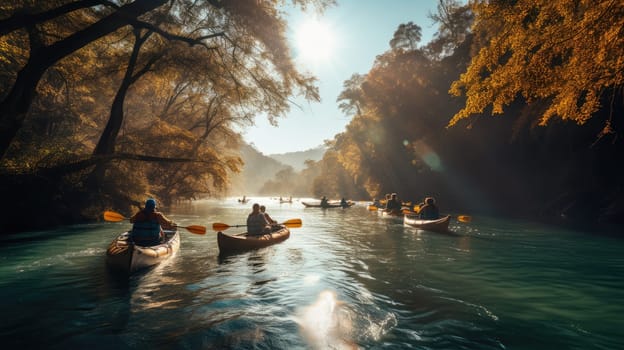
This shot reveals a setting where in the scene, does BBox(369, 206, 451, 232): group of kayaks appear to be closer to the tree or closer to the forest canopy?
the tree

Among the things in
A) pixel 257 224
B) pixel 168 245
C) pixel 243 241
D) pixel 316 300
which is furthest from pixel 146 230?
pixel 316 300

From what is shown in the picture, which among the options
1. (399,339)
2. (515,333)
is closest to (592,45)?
(515,333)

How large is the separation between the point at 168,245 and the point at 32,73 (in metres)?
10.0

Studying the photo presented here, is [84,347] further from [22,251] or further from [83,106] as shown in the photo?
[83,106]

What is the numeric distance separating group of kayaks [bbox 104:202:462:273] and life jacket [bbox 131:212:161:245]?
301mm

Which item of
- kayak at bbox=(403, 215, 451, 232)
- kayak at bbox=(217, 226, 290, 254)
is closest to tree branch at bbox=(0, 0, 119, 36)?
kayak at bbox=(217, 226, 290, 254)

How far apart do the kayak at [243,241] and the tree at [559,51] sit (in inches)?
337

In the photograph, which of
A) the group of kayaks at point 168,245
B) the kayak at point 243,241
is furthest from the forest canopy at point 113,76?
the kayak at point 243,241

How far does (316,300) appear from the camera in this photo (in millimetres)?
5984

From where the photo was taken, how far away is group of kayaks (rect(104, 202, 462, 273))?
7238mm

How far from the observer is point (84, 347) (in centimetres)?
393

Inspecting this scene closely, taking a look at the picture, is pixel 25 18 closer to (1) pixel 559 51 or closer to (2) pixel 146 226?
(2) pixel 146 226

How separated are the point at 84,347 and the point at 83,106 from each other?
28.7 m

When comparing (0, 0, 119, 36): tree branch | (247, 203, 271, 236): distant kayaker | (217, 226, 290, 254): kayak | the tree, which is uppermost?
(0, 0, 119, 36): tree branch
